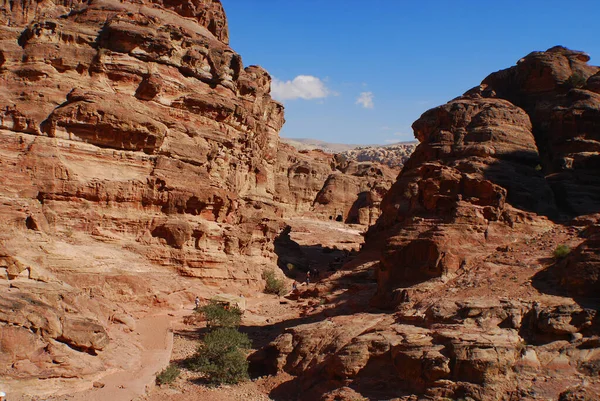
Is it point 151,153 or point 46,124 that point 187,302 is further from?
point 46,124

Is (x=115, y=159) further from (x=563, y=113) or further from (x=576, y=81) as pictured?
(x=576, y=81)

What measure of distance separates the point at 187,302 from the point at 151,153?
8.26 metres

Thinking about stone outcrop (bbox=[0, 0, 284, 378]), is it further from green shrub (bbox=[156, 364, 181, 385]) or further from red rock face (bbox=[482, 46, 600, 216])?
red rock face (bbox=[482, 46, 600, 216])

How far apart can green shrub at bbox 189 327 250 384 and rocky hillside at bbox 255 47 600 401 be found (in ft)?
3.57

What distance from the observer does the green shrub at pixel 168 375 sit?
1753cm

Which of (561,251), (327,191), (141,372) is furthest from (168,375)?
(327,191)

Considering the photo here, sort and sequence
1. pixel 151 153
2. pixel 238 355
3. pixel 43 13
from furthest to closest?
1. pixel 43 13
2. pixel 151 153
3. pixel 238 355

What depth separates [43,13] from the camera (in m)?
33.0

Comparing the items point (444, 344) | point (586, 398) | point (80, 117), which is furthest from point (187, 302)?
point (586, 398)

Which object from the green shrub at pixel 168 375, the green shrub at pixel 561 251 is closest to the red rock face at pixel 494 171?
the green shrub at pixel 561 251

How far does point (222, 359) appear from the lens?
1894 centimetres

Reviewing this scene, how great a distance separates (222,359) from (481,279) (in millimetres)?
9631

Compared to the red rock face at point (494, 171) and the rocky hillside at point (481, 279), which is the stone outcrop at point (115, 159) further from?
the red rock face at point (494, 171)

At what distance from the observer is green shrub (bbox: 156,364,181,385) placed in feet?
57.5
